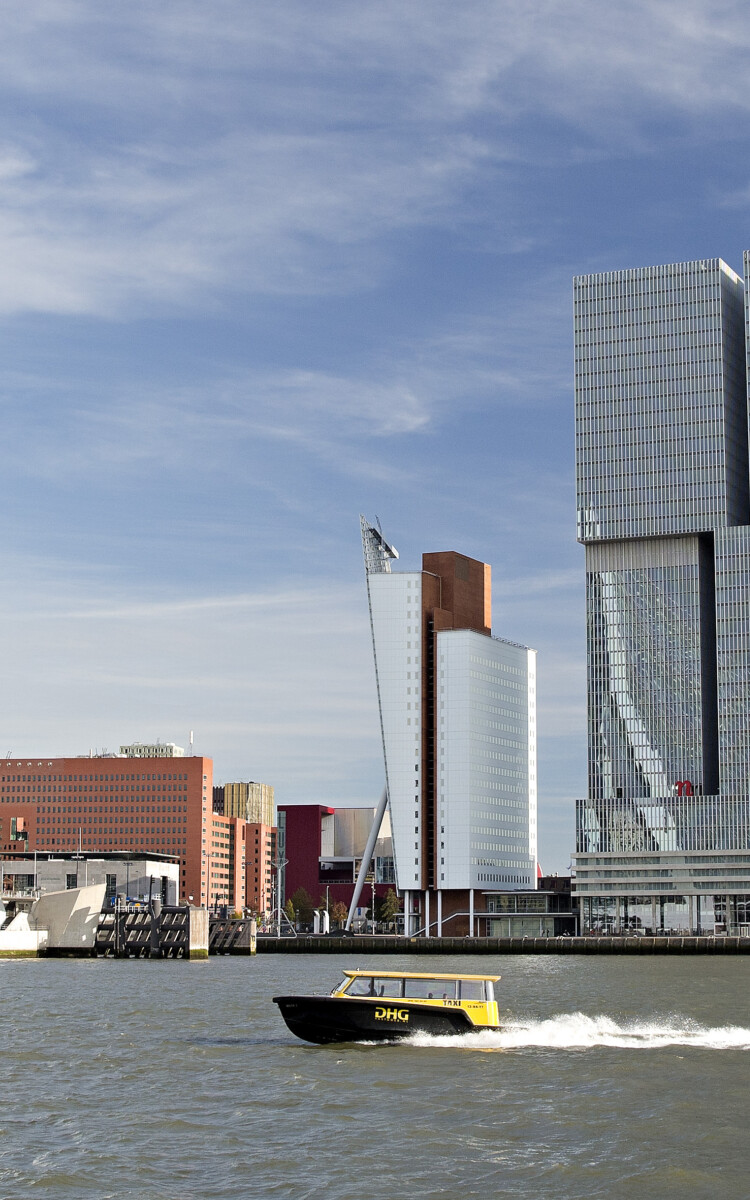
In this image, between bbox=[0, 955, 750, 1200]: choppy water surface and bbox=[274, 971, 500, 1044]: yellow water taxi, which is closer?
bbox=[0, 955, 750, 1200]: choppy water surface

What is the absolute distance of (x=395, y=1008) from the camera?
183 ft

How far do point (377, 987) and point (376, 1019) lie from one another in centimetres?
125

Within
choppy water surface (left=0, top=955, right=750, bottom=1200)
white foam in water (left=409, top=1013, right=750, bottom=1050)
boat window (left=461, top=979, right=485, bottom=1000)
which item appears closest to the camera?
choppy water surface (left=0, top=955, right=750, bottom=1200)

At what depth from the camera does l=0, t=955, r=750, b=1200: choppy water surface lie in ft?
114

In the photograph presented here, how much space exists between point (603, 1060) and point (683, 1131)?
14.7 metres

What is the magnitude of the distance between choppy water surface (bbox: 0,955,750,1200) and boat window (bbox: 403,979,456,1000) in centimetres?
160

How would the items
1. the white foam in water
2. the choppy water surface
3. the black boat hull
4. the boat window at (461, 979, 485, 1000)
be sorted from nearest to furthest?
the choppy water surface
the black boat hull
the white foam in water
the boat window at (461, 979, 485, 1000)

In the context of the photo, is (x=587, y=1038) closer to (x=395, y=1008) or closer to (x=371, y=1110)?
(x=395, y=1008)

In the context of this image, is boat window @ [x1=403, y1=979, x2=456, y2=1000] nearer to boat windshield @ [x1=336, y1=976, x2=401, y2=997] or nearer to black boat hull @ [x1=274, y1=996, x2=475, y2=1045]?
boat windshield @ [x1=336, y1=976, x2=401, y2=997]

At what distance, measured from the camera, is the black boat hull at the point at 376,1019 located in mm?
55844

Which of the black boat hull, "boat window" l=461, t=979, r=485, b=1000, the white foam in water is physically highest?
"boat window" l=461, t=979, r=485, b=1000

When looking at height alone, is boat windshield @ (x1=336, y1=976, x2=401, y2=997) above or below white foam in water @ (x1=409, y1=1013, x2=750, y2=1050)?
above

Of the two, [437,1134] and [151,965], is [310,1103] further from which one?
[151,965]

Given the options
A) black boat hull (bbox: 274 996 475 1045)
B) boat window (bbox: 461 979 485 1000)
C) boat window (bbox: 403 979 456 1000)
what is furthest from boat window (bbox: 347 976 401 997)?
boat window (bbox: 461 979 485 1000)
